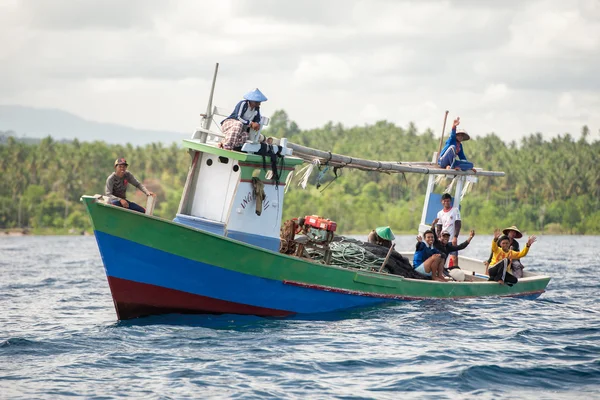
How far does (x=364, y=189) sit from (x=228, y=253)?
7924cm

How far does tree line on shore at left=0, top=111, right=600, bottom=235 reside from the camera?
Result: 86.5 m

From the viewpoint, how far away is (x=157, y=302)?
48.6 feet

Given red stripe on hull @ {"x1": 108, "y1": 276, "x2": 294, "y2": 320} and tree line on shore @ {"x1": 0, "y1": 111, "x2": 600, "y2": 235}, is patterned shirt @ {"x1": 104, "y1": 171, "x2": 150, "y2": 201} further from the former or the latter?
tree line on shore @ {"x1": 0, "y1": 111, "x2": 600, "y2": 235}

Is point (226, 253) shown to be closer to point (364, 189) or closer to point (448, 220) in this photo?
point (448, 220)

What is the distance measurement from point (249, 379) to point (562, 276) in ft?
60.7

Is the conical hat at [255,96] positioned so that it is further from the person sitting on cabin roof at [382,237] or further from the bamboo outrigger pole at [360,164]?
the person sitting on cabin roof at [382,237]

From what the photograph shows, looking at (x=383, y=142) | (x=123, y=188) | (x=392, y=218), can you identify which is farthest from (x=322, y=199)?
(x=123, y=188)

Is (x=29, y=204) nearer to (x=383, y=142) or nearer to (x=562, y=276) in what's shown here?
(x=383, y=142)

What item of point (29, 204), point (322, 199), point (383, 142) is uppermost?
point (383, 142)

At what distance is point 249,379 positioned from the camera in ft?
37.6

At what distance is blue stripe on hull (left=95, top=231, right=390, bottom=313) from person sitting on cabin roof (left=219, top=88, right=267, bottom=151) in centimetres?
230

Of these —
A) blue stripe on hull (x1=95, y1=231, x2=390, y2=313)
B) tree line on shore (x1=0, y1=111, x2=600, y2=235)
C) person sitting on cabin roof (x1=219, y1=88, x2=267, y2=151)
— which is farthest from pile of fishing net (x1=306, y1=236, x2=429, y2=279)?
tree line on shore (x1=0, y1=111, x2=600, y2=235)

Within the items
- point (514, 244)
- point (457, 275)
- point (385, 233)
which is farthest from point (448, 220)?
point (385, 233)

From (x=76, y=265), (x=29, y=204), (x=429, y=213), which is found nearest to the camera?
(x=429, y=213)
